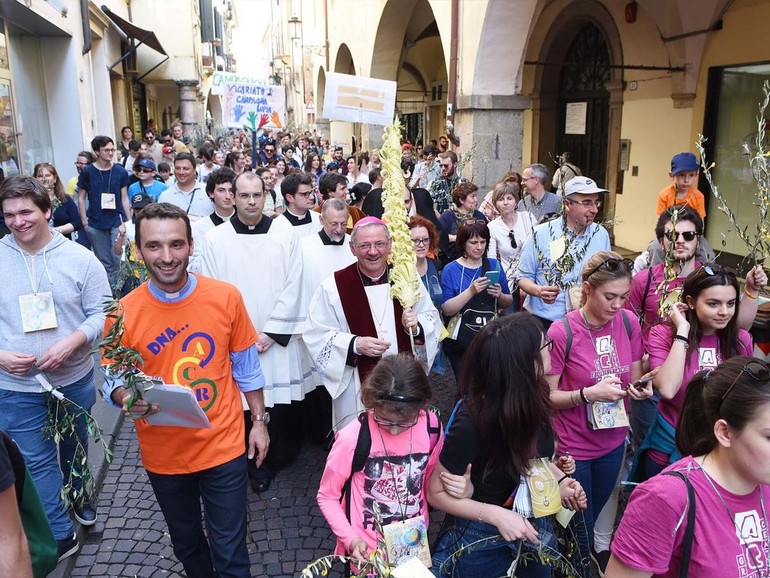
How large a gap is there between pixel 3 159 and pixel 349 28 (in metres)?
14.8

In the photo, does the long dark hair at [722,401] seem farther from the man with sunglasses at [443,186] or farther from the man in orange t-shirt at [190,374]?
the man with sunglasses at [443,186]

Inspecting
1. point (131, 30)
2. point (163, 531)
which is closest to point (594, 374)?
point (163, 531)

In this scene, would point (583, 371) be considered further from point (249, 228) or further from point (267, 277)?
point (249, 228)

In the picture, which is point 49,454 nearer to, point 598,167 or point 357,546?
point 357,546

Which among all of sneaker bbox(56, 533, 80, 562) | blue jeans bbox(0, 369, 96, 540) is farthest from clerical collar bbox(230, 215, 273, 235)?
sneaker bbox(56, 533, 80, 562)

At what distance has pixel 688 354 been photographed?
3137mm

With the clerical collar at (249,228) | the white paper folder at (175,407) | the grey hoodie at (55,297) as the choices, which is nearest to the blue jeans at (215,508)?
the white paper folder at (175,407)

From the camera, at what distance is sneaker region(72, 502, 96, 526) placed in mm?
3954

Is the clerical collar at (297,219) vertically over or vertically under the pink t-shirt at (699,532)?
over

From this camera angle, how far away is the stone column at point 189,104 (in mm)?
23620

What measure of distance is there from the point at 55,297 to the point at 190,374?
1.05 metres

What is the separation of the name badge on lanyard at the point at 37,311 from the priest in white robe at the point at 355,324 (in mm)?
1377

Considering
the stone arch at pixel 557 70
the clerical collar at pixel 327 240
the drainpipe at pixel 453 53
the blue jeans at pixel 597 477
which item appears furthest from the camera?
the drainpipe at pixel 453 53

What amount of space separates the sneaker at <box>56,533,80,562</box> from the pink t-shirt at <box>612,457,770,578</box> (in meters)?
3.09
